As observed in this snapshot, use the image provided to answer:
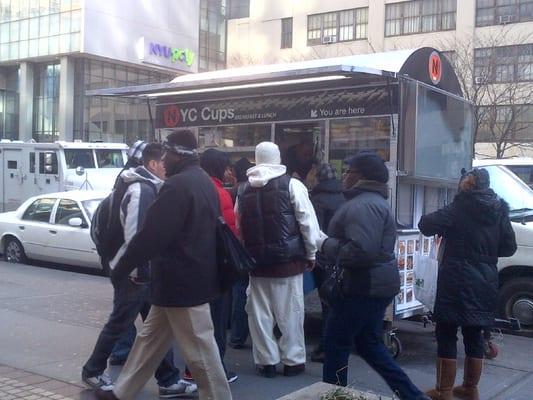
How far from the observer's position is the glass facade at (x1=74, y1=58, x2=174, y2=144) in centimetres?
4175

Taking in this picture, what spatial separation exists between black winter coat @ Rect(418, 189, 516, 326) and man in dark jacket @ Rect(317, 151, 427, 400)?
55 centimetres

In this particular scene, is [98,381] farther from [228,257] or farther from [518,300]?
[518,300]

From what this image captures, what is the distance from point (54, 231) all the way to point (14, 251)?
51.9 inches

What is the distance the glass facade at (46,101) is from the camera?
4306cm

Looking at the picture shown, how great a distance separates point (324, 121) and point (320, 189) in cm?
127

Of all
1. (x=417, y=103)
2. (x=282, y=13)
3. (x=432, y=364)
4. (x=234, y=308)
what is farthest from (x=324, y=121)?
(x=282, y=13)

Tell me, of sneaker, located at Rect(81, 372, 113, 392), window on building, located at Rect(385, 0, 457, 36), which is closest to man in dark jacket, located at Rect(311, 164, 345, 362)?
sneaker, located at Rect(81, 372, 113, 392)

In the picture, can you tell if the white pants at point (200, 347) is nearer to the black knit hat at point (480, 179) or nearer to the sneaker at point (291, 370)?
the sneaker at point (291, 370)

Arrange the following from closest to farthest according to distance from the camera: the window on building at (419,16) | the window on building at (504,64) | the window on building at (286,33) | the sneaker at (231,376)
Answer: the sneaker at (231,376) → the window on building at (504,64) → the window on building at (419,16) → the window on building at (286,33)

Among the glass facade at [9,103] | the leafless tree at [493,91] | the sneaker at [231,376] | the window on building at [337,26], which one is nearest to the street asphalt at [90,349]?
the sneaker at [231,376]

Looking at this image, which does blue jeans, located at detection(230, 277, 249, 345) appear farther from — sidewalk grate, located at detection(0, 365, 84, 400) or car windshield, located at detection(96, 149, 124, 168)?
car windshield, located at detection(96, 149, 124, 168)

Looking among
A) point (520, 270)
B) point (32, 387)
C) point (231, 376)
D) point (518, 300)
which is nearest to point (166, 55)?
point (520, 270)

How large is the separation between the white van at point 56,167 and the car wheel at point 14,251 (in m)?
3.75

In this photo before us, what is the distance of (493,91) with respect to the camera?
1034 inches
